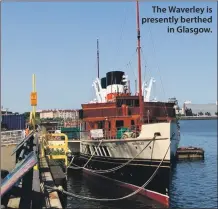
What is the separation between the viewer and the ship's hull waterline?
21953 millimetres

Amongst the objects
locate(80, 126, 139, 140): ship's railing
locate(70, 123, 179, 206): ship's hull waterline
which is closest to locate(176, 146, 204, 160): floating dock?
locate(80, 126, 139, 140): ship's railing

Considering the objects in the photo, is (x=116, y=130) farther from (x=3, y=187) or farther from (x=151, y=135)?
(x=3, y=187)

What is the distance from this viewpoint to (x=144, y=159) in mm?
23391

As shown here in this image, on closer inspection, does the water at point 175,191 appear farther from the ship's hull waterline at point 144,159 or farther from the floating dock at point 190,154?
the floating dock at point 190,154

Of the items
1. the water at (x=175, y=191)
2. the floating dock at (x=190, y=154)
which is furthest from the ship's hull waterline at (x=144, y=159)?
the floating dock at (x=190, y=154)

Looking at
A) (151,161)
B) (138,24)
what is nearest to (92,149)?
(151,161)

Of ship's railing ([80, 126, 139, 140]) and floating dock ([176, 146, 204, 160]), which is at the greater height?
ship's railing ([80, 126, 139, 140])

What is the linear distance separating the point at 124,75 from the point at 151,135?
48.1ft

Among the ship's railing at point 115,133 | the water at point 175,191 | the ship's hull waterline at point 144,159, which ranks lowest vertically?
the water at point 175,191

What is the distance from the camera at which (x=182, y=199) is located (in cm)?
2444

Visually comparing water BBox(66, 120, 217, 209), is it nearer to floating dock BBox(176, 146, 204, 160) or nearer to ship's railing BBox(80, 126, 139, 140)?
ship's railing BBox(80, 126, 139, 140)

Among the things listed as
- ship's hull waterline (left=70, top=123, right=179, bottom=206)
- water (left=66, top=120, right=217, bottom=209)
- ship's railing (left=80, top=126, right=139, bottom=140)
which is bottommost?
water (left=66, top=120, right=217, bottom=209)

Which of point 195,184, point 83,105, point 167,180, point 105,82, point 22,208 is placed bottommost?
point 195,184

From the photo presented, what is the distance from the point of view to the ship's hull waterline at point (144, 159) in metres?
22.0
